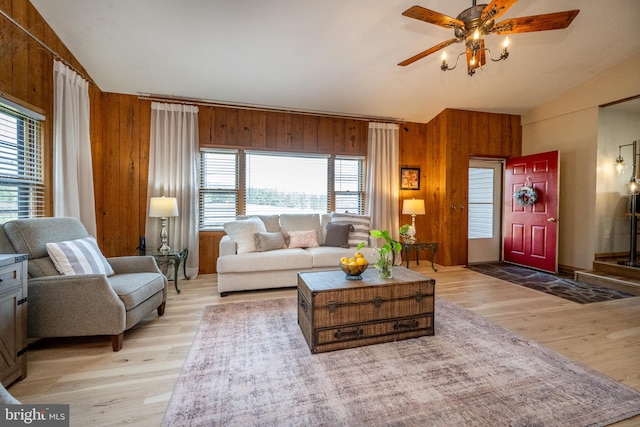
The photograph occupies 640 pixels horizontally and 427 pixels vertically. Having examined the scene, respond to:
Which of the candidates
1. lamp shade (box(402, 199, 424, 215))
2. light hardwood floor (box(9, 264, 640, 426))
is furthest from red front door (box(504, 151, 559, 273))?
lamp shade (box(402, 199, 424, 215))

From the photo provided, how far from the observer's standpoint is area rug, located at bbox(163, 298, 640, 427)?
4.52 ft

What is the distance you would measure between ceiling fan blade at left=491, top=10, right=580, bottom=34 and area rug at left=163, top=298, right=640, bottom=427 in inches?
96.5

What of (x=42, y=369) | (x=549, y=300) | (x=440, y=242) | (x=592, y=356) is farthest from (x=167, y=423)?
(x=440, y=242)

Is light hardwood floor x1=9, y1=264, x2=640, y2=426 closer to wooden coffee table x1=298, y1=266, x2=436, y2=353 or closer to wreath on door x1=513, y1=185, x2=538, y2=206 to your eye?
wooden coffee table x1=298, y1=266, x2=436, y2=353

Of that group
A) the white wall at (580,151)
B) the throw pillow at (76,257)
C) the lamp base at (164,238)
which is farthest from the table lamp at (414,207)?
the throw pillow at (76,257)

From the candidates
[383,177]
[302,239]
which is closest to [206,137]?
[302,239]

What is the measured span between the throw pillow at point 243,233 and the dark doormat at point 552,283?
141 inches

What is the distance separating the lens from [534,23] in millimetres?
2125

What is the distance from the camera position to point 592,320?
2541 mm

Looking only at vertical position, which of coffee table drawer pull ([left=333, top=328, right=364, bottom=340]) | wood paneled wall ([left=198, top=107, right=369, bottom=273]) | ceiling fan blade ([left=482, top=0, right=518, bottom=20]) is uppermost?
ceiling fan blade ([left=482, top=0, right=518, bottom=20])

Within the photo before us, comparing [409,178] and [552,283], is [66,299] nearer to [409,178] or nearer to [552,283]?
[409,178]

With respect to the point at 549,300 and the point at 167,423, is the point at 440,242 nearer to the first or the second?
the point at 549,300

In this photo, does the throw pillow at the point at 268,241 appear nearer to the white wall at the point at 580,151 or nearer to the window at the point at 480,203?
the window at the point at 480,203

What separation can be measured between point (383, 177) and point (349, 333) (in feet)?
10.7
